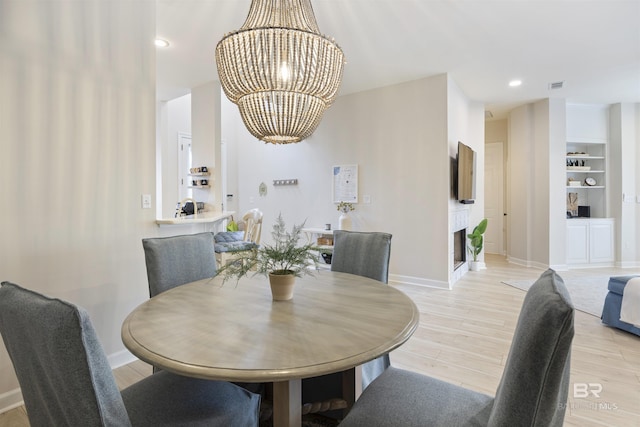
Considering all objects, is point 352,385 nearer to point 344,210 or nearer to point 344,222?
point 344,222

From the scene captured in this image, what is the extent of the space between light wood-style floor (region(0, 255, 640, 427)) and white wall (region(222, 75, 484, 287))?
2.57 feet

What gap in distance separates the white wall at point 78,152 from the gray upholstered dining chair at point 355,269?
153cm

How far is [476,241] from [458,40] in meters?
3.29

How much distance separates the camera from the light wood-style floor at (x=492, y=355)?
1.96m

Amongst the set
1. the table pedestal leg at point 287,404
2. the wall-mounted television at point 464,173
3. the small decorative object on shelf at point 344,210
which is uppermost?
the wall-mounted television at point 464,173

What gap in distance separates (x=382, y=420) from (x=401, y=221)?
12.5 feet

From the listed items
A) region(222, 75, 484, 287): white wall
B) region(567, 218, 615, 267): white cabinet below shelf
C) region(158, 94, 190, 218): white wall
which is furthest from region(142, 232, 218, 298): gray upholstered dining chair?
region(567, 218, 615, 267): white cabinet below shelf

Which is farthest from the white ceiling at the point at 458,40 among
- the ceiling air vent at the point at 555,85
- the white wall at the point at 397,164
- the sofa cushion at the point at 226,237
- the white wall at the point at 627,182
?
the sofa cushion at the point at 226,237

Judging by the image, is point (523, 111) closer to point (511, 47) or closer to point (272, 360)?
point (511, 47)

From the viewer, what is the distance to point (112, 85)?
7.89 feet

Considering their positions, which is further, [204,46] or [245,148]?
[245,148]

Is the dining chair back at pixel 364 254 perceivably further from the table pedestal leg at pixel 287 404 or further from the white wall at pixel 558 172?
the white wall at pixel 558 172

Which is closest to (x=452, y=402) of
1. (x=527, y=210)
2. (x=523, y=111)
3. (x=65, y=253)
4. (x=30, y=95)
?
(x=65, y=253)

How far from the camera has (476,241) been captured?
5.58m
